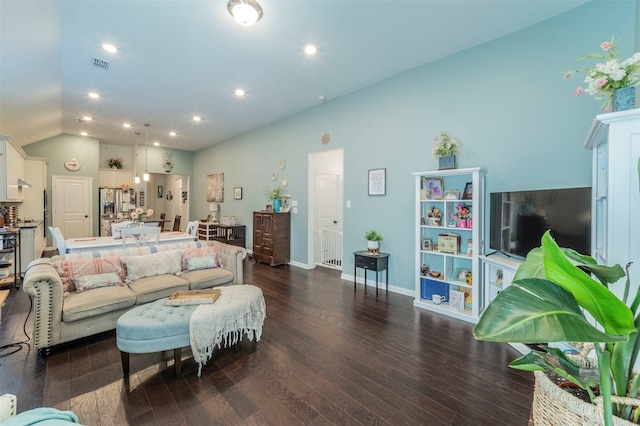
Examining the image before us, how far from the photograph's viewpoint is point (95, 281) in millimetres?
2793

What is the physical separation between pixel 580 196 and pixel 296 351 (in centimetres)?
283

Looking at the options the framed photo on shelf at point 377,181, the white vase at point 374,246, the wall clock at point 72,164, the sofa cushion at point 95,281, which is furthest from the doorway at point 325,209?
the wall clock at point 72,164

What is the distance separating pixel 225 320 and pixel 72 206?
26.5 ft

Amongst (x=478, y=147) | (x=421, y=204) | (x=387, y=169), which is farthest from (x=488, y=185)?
(x=387, y=169)

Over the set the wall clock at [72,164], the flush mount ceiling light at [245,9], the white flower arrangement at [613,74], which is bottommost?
the white flower arrangement at [613,74]

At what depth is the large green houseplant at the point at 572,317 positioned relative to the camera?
2.08 feet

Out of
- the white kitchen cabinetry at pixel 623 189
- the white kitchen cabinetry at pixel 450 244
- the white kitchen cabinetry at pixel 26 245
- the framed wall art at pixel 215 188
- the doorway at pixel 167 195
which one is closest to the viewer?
the white kitchen cabinetry at pixel 623 189

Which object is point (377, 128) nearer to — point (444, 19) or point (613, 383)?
point (444, 19)

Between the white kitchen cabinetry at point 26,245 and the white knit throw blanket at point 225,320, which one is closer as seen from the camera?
the white knit throw blanket at point 225,320

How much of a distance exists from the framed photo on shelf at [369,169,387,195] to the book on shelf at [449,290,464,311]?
5.69 feet

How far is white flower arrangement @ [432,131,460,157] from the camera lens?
11.1ft

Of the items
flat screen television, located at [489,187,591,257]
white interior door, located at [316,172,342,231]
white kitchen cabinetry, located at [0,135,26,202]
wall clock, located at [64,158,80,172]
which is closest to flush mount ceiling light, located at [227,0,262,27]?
flat screen television, located at [489,187,591,257]

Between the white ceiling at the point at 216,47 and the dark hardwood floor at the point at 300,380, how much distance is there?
306cm

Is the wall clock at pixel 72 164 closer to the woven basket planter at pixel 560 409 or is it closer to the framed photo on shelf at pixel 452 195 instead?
the framed photo on shelf at pixel 452 195
